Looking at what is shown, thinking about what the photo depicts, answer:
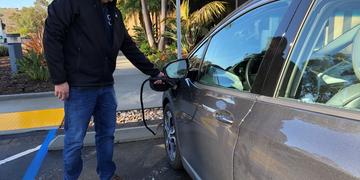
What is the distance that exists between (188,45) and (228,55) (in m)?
8.57

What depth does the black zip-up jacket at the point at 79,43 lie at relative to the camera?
302 cm

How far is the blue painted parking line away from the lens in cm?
420

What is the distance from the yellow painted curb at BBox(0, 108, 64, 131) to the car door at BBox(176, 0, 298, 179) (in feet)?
11.7

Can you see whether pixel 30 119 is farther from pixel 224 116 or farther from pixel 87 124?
pixel 224 116

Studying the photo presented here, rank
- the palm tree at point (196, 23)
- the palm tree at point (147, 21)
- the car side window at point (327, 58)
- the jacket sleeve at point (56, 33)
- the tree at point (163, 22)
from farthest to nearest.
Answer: the palm tree at point (147, 21) < the tree at point (163, 22) < the palm tree at point (196, 23) < the jacket sleeve at point (56, 33) < the car side window at point (327, 58)

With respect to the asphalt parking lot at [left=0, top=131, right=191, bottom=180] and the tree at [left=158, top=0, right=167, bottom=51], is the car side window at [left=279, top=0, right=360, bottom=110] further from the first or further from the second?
the tree at [left=158, top=0, right=167, bottom=51]

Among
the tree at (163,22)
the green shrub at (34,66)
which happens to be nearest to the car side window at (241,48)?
the green shrub at (34,66)

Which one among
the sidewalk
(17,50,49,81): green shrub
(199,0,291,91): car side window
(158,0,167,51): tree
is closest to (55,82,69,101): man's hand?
(199,0,291,91): car side window

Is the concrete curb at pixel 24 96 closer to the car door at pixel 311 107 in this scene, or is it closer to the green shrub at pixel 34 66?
the green shrub at pixel 34 66

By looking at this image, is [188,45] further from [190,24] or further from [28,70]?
[28,70]

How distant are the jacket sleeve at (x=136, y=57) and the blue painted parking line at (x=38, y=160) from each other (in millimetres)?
1647

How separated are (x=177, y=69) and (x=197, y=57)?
0.67ft

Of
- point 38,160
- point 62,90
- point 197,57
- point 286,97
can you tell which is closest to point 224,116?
point 286,97

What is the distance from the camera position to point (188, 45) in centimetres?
1130
